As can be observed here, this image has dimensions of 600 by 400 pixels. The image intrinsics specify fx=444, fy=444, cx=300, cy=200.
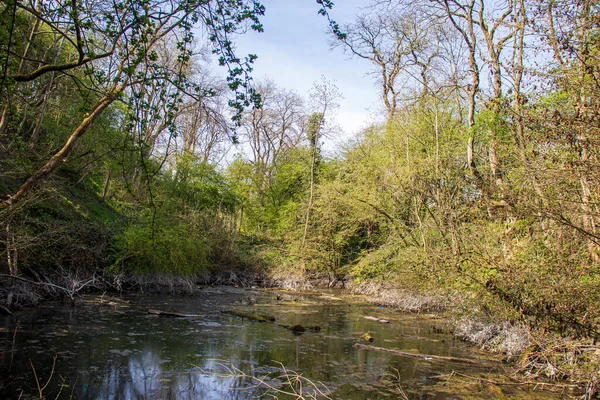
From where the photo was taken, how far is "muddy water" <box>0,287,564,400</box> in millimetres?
6500

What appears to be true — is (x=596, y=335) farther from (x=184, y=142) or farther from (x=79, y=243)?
(x=184, y=142)

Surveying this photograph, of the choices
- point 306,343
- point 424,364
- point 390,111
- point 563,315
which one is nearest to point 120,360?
point 306,343

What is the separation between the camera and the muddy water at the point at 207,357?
21.3 feet

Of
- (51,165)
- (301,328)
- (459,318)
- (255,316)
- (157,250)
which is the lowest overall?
(301,328)

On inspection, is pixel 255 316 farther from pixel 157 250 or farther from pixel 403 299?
pixel 403 299

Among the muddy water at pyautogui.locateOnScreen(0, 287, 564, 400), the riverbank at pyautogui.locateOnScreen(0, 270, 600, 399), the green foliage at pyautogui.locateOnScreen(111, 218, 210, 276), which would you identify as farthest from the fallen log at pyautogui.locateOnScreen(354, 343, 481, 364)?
the green foliage at pyautogui.locateOnScreen(111, 218, 210, 276)

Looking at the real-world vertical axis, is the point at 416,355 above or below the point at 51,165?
below

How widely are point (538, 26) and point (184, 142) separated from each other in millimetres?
28074

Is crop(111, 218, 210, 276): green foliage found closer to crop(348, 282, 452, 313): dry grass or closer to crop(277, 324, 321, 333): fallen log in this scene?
crop(277, 324, 321, 333): fallen log

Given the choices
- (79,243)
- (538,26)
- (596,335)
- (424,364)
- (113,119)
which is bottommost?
(424,364)

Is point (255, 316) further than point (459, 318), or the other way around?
point (255, 316)

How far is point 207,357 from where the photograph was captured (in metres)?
8.19

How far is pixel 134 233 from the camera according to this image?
16.0 metres

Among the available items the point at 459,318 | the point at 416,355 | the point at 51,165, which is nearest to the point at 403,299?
the point at 459,318
